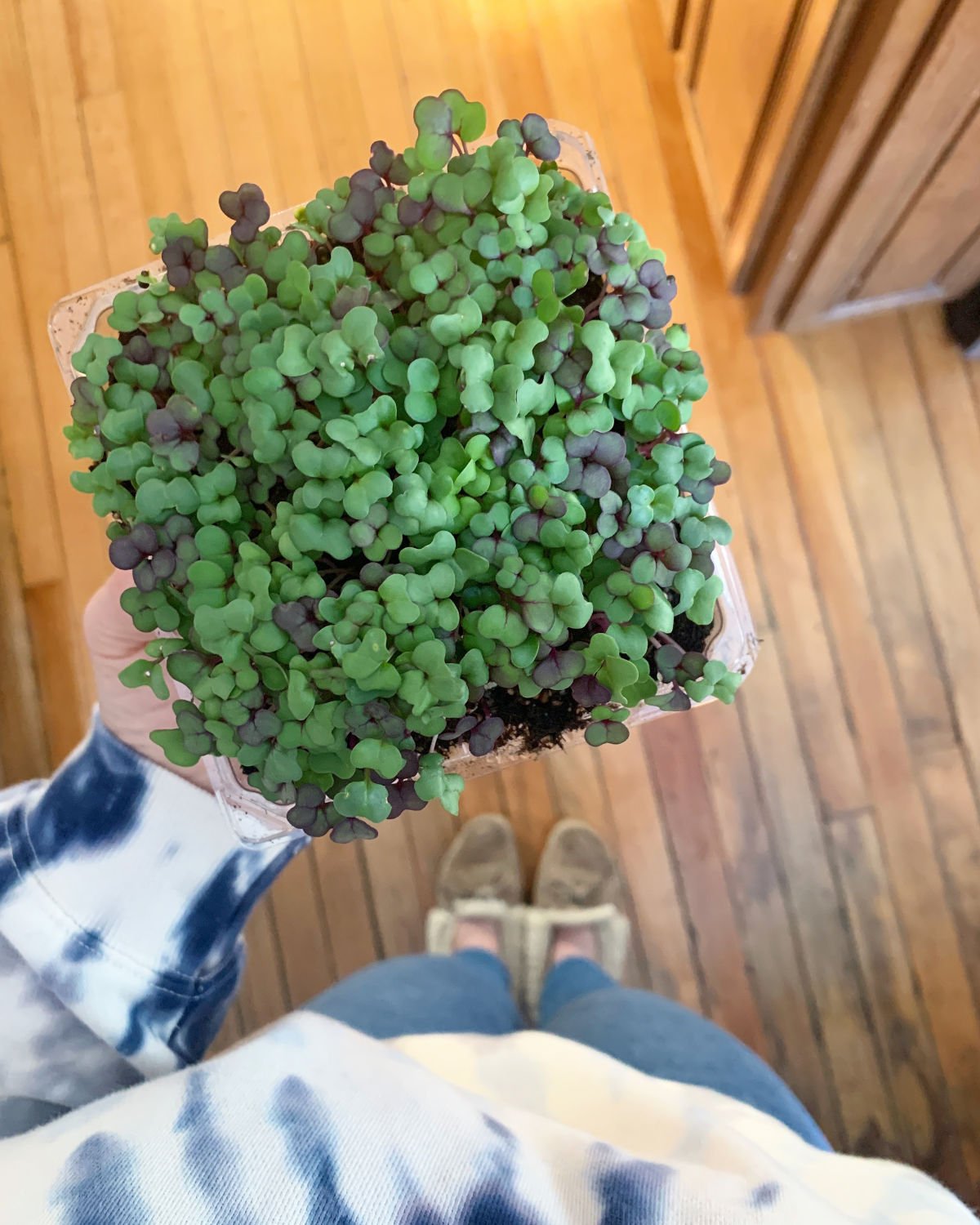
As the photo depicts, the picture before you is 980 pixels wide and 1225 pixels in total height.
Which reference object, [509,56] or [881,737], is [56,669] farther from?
[881,737]

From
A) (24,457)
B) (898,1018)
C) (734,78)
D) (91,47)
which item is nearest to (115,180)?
(91,47)

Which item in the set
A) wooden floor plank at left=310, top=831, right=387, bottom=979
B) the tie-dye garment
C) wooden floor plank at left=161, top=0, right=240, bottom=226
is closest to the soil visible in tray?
the tie-dye garment

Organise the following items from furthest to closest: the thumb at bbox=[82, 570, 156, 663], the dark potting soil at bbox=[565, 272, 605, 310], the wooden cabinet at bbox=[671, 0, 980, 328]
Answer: the wooden cabinet at bbox=[671, 0, 980, 328] < the thumb at bbox=[82, 570, 156, 663] < the dark potting soil at bbox=[565, 272, 605, 310]

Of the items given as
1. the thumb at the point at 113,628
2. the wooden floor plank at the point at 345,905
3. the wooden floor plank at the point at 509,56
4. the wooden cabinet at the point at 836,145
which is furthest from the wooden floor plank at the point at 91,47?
the wooden floor plank at the point at 345,905

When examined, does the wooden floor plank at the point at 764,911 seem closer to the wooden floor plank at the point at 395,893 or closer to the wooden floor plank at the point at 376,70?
the wooden floor plank at the point at 395,893

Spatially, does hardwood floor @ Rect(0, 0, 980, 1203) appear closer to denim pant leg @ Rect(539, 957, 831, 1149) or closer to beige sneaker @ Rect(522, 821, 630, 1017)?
beige sneaker @ Rect(522, 821, 630, 1017)

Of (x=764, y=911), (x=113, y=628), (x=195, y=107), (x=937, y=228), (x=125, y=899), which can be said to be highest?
(x=195, y=107)
